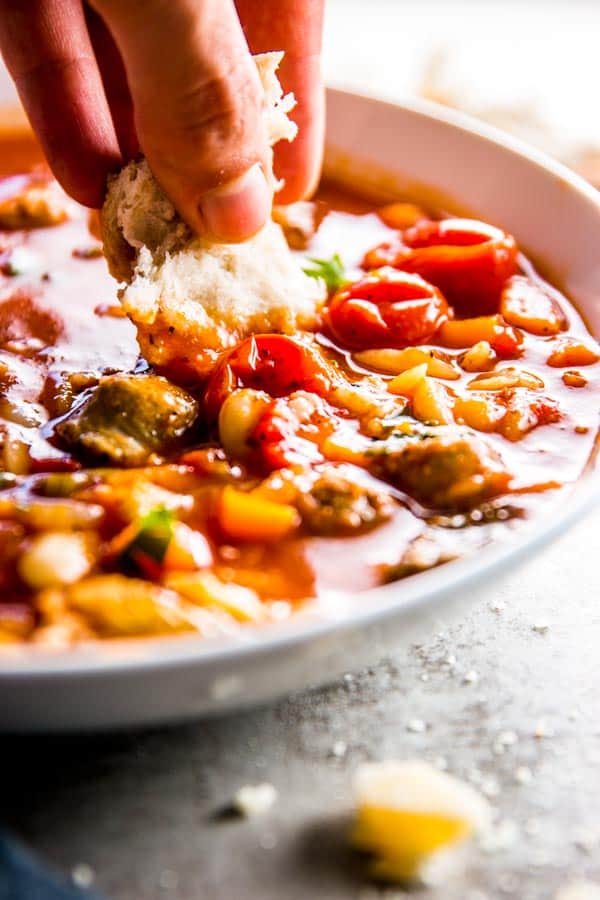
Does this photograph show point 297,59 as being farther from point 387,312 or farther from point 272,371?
point 272,371

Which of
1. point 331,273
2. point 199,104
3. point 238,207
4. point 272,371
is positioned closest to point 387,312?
point 331,273

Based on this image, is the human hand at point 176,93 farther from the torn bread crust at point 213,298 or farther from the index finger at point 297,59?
the torn bread crust at point 213,298

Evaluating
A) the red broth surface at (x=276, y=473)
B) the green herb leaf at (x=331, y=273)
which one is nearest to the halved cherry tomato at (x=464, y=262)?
the red broth surface at (x=276, y=473)

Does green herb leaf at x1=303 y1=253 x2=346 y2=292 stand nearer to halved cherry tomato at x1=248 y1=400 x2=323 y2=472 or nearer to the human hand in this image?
the human hand

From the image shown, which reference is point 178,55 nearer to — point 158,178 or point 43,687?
point 158,178

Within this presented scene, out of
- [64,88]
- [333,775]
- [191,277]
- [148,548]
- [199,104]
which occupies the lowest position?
[333,775]

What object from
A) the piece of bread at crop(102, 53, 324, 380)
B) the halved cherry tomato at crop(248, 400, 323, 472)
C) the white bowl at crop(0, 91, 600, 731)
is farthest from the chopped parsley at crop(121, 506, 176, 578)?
the piece of bread at crop(102, 53, 324, 380)

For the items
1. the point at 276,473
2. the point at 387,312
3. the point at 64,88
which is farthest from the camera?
the point at 64,88
